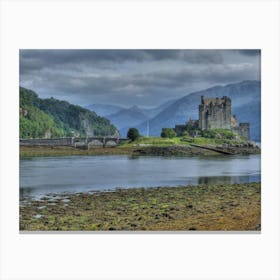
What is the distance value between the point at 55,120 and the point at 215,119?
3.04m

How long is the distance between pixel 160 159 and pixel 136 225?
2105 mm

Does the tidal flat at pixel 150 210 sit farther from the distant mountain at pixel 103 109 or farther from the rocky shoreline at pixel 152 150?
the distant mountain at pixel 103 109

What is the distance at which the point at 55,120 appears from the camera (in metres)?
9.77

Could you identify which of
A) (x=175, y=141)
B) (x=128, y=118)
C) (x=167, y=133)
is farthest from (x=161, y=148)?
(x=128, y=118)

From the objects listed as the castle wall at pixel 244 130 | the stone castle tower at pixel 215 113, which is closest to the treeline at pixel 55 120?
the stone castle tower at pixel 215 113

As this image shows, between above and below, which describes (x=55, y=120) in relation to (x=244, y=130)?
above

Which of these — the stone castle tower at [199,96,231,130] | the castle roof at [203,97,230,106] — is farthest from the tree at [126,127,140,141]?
the castle roof at [203,97,230,106]

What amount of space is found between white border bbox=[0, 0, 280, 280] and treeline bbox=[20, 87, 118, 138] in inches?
15.2

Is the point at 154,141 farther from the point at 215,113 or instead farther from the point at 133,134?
the point at 215,113

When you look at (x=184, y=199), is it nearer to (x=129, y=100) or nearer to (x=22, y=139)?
(x=129, y=100)
